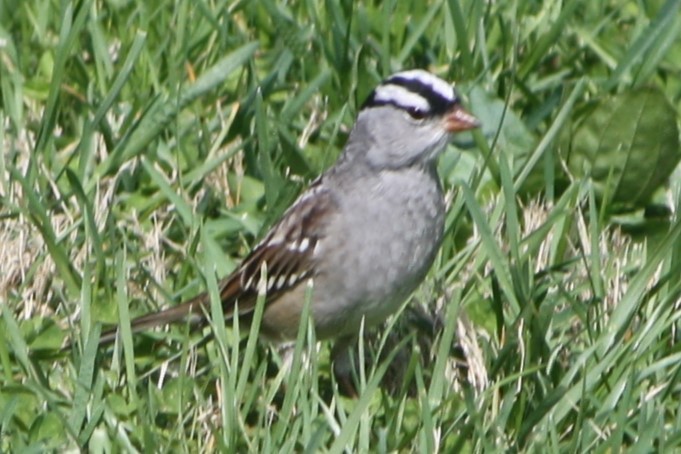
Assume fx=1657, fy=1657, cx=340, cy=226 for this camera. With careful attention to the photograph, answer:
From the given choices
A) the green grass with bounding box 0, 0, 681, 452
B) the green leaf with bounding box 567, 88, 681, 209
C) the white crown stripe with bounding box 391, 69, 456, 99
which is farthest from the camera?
the green leaf with bounding box 567, 88, 681, 209

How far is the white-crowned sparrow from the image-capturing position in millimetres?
3898

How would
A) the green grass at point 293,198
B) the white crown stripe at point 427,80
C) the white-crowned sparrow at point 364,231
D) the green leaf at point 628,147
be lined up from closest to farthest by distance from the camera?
the green grass at point 293,198 → the white-crowned sparrow at point 364,231 → the white crown stripe at point 427,80 → the green leaf at point 628,147

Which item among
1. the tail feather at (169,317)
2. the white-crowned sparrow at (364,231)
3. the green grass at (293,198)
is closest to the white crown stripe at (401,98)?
the white-crowned sparrow at (364,231)

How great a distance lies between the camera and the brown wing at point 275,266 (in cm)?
397

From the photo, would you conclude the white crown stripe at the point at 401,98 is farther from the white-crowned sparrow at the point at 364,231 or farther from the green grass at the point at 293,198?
the green grass at the point at 293,198

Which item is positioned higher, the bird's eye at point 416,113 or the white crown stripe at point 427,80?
the white crown stripe at point 427,80

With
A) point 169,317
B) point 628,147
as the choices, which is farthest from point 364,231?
point 628,147

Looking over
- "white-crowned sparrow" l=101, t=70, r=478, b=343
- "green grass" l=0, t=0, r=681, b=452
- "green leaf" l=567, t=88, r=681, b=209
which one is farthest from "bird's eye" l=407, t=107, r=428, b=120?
"green leaf" l=567, t=88, r=681, b=209

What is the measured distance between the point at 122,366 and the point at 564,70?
1.94 meters

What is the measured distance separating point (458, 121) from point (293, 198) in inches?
24.8

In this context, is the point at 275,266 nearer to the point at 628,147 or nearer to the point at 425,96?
the point at 425,96

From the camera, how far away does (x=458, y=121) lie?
3982 mm

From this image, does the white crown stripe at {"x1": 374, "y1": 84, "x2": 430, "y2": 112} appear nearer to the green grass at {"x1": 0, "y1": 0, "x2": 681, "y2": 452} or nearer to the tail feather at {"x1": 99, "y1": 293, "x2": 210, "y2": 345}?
the green grass at {"x1": 0, "y1": 0, "x2": 681, "y2": 452}

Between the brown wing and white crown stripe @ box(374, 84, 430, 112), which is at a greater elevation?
white crown stripe @ box(374, 84, 430, 112)
